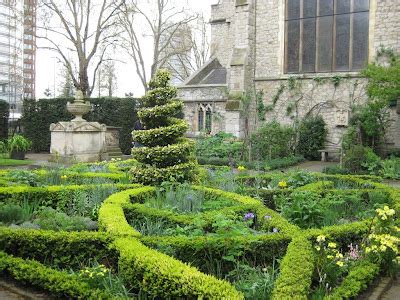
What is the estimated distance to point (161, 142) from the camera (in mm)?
7242

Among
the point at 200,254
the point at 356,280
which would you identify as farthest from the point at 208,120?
the point at 356,280

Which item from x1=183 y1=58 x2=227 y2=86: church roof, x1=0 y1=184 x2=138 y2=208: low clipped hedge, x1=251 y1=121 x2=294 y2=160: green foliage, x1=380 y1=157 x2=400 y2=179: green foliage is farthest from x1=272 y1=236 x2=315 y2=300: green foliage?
x1=183 y1=58 x2=227 y2=86: church roof

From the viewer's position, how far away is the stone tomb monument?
14.4 meters

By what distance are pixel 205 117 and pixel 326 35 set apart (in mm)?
6473

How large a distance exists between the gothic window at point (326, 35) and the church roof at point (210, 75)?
4854 millimetres

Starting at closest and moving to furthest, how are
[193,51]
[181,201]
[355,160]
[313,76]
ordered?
1. [181,201]
2. [355,160]
3. [313,76]
4. [193,51]

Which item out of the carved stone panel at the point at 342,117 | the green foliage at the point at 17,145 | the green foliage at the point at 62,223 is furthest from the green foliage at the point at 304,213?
the green foliage at the point at 17,145

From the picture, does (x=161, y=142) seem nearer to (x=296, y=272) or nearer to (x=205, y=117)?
(x=296, y=272)

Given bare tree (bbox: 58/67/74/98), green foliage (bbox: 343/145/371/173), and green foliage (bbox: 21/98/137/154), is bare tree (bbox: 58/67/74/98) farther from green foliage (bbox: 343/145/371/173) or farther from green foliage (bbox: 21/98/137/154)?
green foliage (bbox: 343/145/371/173)

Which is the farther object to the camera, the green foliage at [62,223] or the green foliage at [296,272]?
the green foliage at [62,223]

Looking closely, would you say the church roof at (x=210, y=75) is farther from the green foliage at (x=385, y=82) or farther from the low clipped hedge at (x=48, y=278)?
the low clipped hedge at (x=48, y=278)

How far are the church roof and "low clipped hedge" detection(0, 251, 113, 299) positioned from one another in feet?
61.3

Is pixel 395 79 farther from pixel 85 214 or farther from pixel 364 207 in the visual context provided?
pixel 85 214

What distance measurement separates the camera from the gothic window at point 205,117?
20.3 meters
